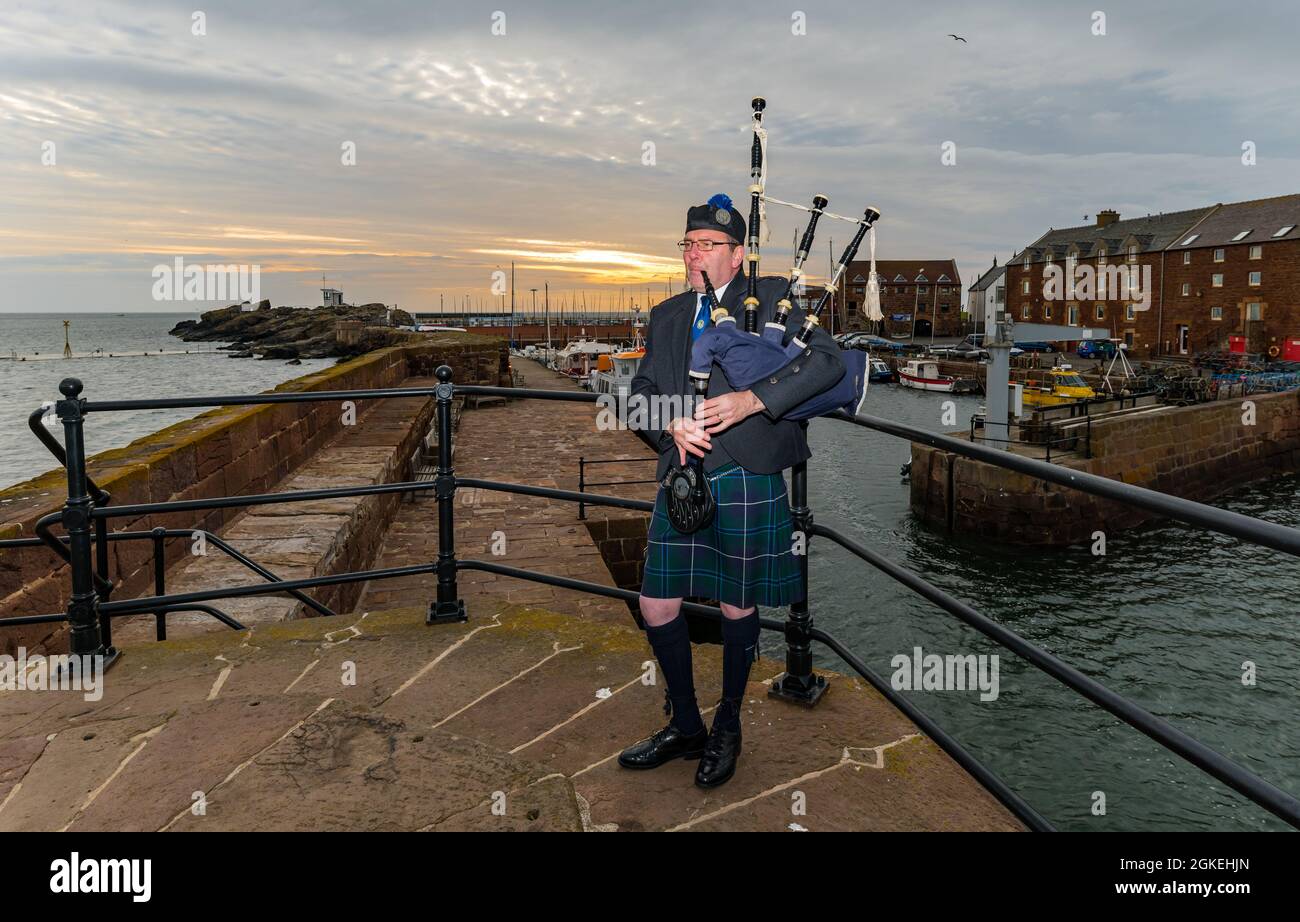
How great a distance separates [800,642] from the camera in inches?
117

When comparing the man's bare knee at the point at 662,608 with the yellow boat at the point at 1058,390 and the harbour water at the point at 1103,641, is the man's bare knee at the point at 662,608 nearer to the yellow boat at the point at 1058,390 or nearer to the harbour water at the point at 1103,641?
the harbour water at the point at 1103,641

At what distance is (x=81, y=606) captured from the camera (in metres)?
3.24

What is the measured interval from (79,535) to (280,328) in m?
142

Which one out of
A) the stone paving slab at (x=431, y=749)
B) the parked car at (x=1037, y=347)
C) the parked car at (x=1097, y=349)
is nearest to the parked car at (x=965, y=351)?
the parked car at (x=1037, y=347)

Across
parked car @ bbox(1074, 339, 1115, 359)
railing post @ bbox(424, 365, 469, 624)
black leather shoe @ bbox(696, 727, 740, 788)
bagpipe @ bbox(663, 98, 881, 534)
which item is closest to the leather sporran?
bagpipe @ bbox(663, 98, 881, 534)

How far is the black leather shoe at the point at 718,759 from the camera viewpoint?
248 cm

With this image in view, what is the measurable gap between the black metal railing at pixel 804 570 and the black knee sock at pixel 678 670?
181 mm

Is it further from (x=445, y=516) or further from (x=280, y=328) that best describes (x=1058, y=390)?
(x=280, y=328)

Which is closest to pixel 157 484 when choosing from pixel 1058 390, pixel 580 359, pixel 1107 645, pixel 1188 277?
pixel 1107 645

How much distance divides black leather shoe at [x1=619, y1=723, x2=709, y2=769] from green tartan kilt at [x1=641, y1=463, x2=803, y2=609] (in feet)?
1.48

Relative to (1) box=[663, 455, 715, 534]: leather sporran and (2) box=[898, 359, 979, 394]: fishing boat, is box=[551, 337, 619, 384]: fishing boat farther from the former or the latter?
(1) box=[663, 455, 715, 534]: leather sporran

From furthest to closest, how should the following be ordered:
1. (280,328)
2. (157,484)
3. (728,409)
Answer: (280,328) < (157,484) < (728,409)
